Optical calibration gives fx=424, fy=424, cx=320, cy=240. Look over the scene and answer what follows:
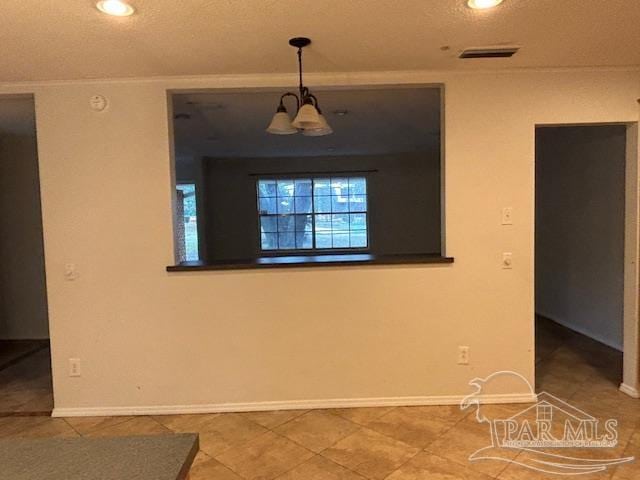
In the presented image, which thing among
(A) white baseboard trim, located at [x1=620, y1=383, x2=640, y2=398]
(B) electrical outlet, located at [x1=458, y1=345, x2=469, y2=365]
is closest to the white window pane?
(B) electrical outlet, located at [x1=458, y1=345, x2=469, y2=365]

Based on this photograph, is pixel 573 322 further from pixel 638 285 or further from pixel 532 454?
pixel 532 454

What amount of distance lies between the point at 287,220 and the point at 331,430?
506 centimetres

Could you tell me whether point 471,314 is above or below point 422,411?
above

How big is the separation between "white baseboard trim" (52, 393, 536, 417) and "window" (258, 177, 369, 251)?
457cm

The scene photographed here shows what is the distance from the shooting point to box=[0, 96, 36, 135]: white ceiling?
3192 mm

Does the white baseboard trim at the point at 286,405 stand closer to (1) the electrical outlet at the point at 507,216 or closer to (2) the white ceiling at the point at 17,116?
(1) the electrical outlet at the point at 507,216

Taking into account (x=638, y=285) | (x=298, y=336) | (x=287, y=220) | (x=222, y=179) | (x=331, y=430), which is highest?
(x=222, y=179)

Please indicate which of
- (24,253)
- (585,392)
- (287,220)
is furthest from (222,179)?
(585,392)

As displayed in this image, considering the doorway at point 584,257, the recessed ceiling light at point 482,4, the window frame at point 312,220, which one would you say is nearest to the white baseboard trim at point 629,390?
the doorway at point 584,257

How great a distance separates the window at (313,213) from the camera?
7328 mm

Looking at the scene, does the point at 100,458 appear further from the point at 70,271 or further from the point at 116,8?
the point at 70,271

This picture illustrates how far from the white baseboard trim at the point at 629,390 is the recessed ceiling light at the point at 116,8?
3.84m

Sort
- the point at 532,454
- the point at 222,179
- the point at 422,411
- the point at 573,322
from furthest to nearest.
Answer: the point at 222,179, the point at 573,322, the point at 422,411, the point at 532,454

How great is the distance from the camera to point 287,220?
7422 mm
